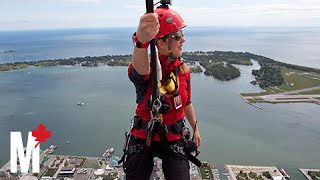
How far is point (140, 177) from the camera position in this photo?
4.41ft

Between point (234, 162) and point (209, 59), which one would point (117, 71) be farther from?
point (234, 162)

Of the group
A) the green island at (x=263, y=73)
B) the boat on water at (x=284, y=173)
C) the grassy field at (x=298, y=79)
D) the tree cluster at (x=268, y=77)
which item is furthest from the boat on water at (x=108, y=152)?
the grassy field at (x=298, y=79)

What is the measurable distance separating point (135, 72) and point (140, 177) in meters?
0.49

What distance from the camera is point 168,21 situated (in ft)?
3.98

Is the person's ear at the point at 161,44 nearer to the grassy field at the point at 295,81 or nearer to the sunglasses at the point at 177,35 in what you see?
the sunglasses at the point at 177,35

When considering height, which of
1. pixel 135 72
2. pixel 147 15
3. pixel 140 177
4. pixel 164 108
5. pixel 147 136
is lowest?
pixel 140 177

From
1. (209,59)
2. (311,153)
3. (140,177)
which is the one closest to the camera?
(140,177)

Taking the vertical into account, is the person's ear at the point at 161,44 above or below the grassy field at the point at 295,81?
above

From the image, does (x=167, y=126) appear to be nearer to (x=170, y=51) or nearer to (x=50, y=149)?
(x=170, y=51)

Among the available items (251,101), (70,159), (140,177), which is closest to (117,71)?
(251,101)

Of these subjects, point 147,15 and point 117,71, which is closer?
point 147,15

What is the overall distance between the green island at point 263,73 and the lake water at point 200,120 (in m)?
1.21

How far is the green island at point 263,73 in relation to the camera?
23.1 m

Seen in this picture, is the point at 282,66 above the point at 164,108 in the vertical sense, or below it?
below
